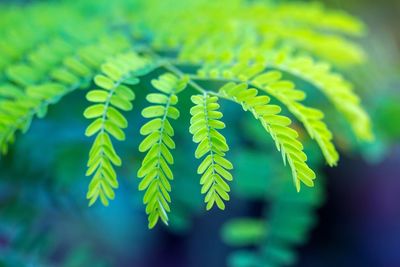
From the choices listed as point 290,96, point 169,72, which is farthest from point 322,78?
point 169,72

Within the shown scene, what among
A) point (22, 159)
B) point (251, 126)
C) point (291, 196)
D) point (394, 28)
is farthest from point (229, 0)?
point (394, 28)

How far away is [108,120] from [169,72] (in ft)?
0.75

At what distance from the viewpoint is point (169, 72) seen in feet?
2.71

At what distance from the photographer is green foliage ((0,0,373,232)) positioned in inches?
22.3

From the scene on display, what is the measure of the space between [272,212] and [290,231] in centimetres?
6

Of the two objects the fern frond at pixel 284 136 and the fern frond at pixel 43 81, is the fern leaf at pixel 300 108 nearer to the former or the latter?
the fern frond at pixel 284 136

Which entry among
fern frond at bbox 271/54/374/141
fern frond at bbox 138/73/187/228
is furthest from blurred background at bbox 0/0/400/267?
fern frond at bbox 138/73/187/228

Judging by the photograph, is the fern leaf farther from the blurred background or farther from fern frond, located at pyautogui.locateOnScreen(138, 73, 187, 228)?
the blurred background

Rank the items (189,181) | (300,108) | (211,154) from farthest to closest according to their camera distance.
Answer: (189,181)
(300,108)
(211,154)

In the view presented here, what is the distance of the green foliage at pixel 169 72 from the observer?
57cm

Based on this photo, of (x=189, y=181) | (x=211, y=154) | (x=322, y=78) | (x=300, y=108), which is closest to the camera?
(x=211, y=154)

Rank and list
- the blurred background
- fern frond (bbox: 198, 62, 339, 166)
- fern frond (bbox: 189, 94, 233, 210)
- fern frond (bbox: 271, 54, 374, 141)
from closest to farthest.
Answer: fern frond (bbox: 189, 94, 233, 210) → fern frond (bbox: 198, 62, 339, 166) → fern frond (bbox: 271, 54, 374, 141) → the blurred background

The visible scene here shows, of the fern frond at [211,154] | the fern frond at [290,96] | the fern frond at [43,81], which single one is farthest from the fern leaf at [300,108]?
the fern frond at [43,81]

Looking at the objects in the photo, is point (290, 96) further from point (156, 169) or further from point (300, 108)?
point (156, 169)
